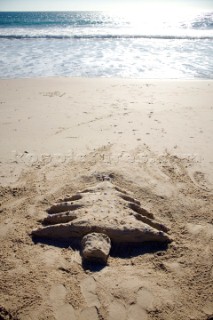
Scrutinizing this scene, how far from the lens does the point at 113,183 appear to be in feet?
11.6

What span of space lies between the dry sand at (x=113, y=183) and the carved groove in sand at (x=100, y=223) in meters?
0.11

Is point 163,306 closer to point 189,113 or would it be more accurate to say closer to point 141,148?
point 141,148

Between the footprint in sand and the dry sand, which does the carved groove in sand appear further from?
the footprint in sand

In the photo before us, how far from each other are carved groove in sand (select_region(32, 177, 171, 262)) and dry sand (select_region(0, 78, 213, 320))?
0.11m

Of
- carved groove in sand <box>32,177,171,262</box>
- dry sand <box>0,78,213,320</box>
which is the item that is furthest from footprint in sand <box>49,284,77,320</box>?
carved groove in sand <box>32,177,171,262</box>

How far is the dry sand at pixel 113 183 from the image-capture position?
7.30ft

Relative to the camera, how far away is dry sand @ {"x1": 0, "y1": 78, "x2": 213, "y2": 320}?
2225 millimetres

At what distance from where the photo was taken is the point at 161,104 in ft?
19.9

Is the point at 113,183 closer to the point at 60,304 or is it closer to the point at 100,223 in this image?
the point at 100,223

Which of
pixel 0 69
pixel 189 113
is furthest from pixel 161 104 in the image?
pixel 0 69

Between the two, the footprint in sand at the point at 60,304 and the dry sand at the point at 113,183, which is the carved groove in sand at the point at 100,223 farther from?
the footprint in sand at the point at 60,304

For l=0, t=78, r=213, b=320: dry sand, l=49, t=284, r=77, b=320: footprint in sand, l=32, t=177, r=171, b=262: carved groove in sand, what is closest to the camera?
l=49, t=284, r=77, b=320: footprint in sand

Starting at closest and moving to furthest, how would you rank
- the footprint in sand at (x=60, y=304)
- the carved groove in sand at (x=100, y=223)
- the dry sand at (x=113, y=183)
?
the footprint in sand at (x=60, y=304) < the dry sand at (x=113, y=183) < the carved groove in sand at (x=100, y=223)

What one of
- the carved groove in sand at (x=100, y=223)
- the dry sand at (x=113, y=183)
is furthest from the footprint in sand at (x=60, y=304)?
the carved groove in sand at (x=100, y=223)
